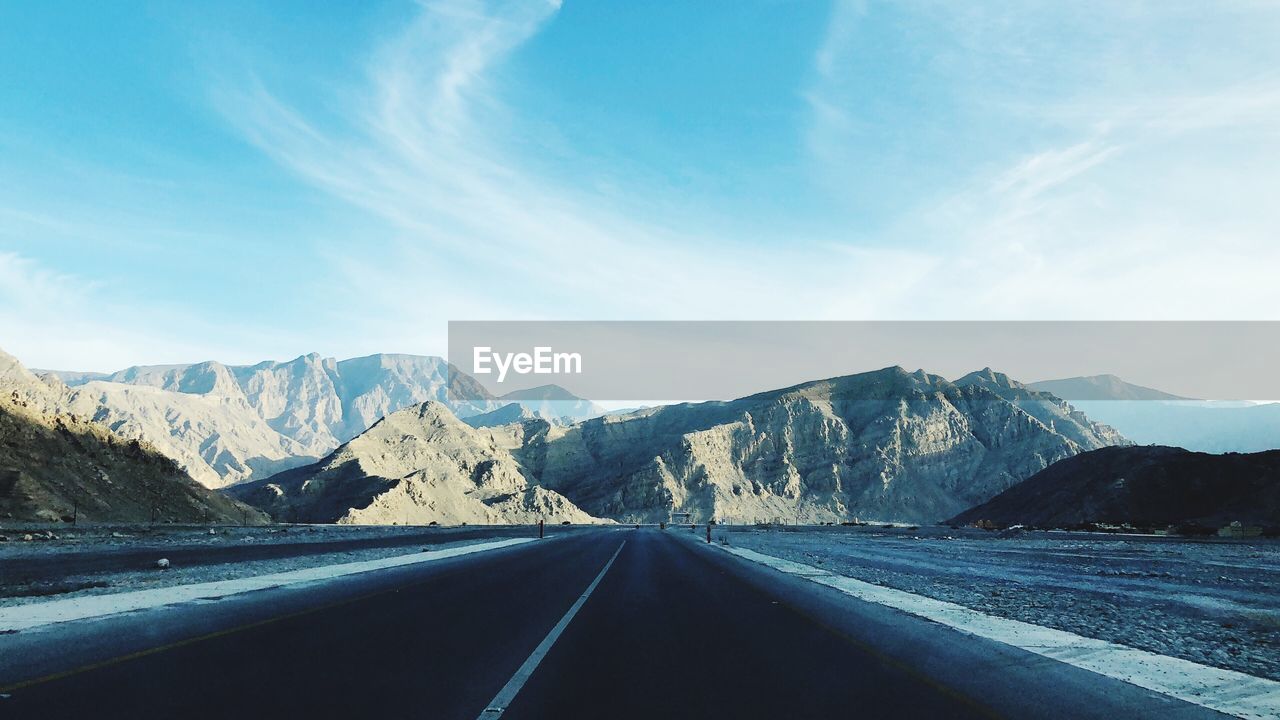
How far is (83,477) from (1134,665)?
86.8 meters

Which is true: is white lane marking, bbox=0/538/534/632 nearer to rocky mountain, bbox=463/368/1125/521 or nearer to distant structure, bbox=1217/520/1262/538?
distant structure, bbox=1217/520/1262/538

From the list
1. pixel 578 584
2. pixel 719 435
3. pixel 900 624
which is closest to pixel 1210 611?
pixel 900 624

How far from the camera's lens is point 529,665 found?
9109 millimetres

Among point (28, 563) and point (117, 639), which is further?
point (28, 563)

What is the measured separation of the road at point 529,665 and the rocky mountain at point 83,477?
6418 cm

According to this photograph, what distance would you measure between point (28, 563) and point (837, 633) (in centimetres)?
2666

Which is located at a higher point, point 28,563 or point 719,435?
point 719,435

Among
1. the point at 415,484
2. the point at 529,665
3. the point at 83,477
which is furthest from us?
the point at 415,484

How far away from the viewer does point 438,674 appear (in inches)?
337

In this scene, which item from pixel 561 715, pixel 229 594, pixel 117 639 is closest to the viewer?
pixel 561 715

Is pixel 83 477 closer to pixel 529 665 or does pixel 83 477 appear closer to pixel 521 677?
pixel 529 665

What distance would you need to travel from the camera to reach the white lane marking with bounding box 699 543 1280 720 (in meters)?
8.05

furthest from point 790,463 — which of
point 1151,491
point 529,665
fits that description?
point 529,665

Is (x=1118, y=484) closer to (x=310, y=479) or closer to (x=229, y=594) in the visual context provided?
(x=229, y=594)
